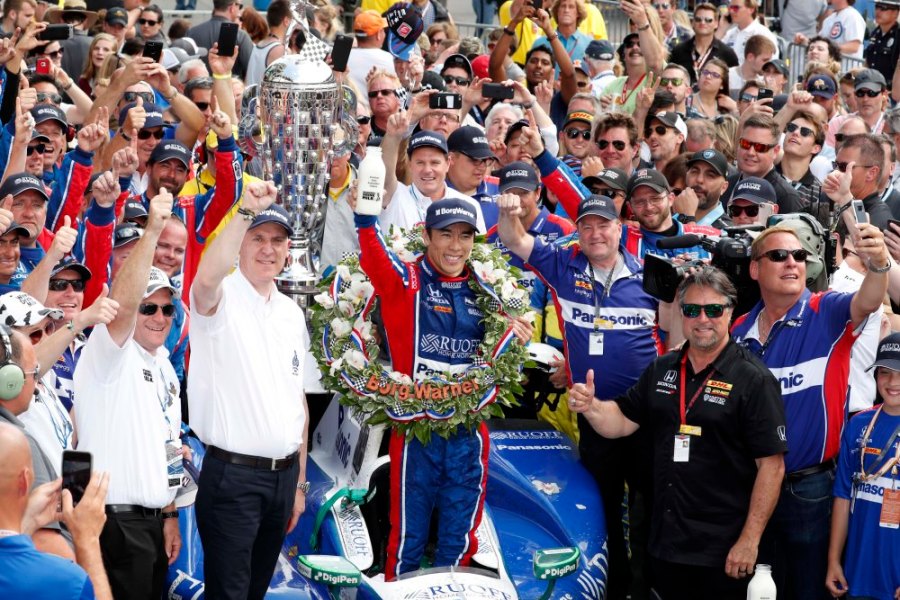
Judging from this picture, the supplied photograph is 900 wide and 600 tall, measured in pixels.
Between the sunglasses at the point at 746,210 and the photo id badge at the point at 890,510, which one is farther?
the sunglasses at the point at 746,210

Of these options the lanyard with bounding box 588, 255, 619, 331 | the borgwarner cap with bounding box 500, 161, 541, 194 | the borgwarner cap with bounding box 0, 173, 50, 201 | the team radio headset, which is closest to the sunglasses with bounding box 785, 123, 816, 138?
the borgwarner cap with bounding box 500, 161, 541, 194

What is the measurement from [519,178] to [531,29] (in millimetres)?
6438

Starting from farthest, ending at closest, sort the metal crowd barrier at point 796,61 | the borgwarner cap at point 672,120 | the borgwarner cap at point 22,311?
1. the metal crowd barrier at point 796,61
2. the borgwarner cap at point 672,120
3. the borgwarner cap at point 22,311

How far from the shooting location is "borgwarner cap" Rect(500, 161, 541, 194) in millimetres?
9672

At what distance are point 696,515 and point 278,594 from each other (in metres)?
2.24

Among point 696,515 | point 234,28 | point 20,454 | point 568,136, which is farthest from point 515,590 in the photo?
point 568,136

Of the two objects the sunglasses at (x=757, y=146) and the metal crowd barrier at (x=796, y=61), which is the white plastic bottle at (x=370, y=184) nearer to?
the sunglasses at (x=757, y=146)

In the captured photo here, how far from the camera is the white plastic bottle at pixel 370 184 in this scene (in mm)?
7086

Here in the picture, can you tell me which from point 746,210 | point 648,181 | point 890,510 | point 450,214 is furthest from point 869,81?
point 450,214

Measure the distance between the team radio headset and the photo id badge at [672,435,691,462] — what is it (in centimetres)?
342

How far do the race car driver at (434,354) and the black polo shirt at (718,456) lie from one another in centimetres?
97

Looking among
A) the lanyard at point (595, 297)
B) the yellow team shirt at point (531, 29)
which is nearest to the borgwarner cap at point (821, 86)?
the yellow team shirt at point (531, 29)

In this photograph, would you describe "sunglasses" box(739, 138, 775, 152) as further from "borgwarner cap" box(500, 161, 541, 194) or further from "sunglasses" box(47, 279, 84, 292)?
"sunglasses" box(47, 279, 84, 292)

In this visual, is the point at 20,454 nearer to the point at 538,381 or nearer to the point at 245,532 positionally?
the point at 245,532
